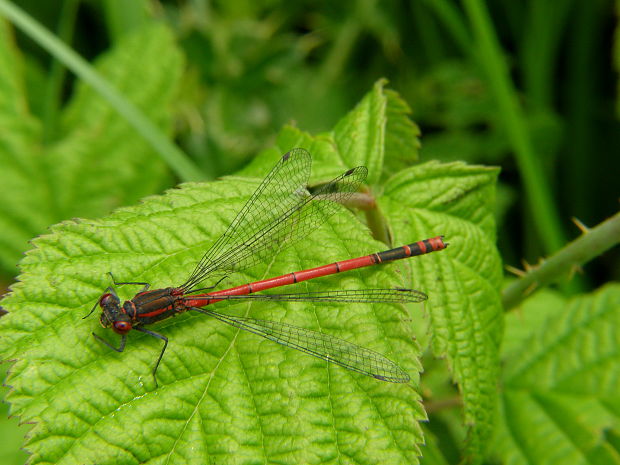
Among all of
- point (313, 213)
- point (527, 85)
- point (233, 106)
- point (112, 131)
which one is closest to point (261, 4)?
point (233, 106)

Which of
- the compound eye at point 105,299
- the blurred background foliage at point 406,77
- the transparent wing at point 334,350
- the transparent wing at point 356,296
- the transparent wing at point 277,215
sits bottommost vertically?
the transparent wing at point 334,350

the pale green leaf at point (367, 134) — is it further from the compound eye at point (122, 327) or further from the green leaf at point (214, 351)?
the compound eye at point (122, 327)

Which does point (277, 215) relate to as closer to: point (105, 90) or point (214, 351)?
point (214, 351)

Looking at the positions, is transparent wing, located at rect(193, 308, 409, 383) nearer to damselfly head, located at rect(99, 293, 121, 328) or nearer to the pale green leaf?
damselfly head, located at rect(99, 293, 121, 328)

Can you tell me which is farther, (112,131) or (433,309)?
(112,131)

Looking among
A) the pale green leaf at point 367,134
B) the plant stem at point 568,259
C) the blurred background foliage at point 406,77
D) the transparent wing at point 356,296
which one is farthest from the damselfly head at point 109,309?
the blurred background foliage at point 406,77

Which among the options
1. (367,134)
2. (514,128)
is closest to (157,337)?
(367,134)

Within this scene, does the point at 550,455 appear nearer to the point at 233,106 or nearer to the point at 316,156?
the point at 316,156
